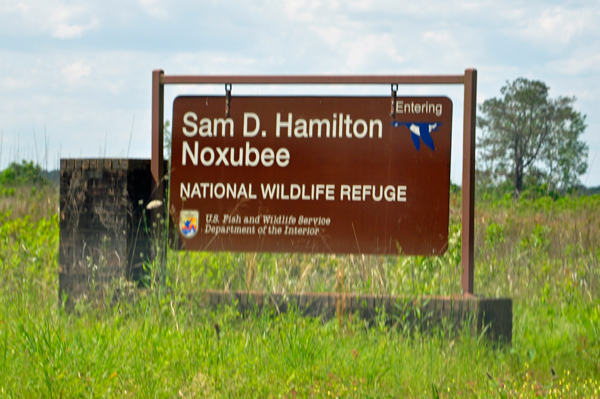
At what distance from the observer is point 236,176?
5.52 meters

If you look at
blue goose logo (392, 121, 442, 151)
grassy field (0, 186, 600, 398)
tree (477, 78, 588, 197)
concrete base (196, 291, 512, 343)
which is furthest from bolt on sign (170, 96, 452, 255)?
tree (477, 78, 588, 197)

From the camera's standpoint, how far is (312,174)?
17.8 feet

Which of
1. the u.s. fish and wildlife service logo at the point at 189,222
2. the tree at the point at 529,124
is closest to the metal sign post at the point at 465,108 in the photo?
the u.s. fish and wildlife service logo at the point at 189,222

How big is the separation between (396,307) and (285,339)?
3.95 feet

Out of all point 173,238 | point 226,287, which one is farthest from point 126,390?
point 173,238

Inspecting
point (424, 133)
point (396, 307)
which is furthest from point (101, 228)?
point (424, 133)

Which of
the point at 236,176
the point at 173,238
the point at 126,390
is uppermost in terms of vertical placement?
the point at 236,176

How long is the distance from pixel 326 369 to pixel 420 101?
8.95ft

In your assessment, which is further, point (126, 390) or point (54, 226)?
point (54, 226)

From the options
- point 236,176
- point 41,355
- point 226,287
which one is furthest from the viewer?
point 236,176

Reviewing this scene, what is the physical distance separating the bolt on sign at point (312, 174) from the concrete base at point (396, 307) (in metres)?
0.53

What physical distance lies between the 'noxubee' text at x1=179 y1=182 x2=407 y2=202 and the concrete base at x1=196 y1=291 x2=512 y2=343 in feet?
2.99

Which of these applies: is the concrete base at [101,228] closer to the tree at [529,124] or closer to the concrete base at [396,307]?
the concrete base at [396,307]

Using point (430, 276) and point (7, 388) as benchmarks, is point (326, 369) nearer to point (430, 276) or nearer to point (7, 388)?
point (7, 388)
